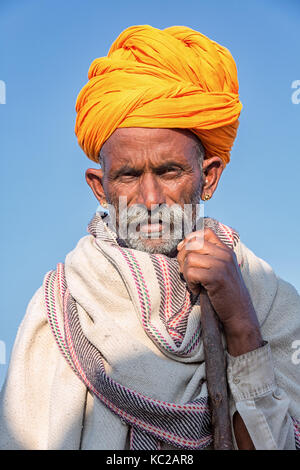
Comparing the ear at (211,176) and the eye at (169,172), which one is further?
the ear at (211,176)

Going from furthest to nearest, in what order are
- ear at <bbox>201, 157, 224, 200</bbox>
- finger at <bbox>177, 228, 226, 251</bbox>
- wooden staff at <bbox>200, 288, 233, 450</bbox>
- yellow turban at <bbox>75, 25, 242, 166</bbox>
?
ear at <bbox>201, 157, 224, 200</bbox>
yellow turban at <bbox>75, 25, 242, 166</bbox>
finger at <bbox>177, 228, 226, 251</bbox>
wooden staff at <bbox>200, 288, 233, 450</bbox>

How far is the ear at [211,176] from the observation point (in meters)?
2.85

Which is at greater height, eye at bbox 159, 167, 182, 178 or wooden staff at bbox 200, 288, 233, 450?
eye at bbox 159, 167, 182, 178

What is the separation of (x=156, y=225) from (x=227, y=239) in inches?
15.7

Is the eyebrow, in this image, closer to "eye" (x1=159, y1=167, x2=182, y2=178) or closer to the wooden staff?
"eye" (x1=159, y1=167, x2=182, y2=178)

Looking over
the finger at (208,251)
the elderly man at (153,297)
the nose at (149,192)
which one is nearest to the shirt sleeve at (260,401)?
the elderly man at (153,297)

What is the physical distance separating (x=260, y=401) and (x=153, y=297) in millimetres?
648

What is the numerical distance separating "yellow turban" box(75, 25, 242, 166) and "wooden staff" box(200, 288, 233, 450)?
919 mm

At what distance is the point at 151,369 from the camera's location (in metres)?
2.23

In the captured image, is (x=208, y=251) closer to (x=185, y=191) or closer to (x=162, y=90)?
(x=185, y=191)

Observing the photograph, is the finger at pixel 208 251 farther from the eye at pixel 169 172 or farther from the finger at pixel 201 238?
the eye at pixel 169 172

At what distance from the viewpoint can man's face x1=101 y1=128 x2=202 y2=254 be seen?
2535 millimetres

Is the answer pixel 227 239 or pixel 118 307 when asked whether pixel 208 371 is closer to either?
pixel 118 307

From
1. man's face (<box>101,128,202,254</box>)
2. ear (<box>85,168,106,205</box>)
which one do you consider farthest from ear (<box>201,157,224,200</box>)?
ear (<box>85,168,106,205</box>)
